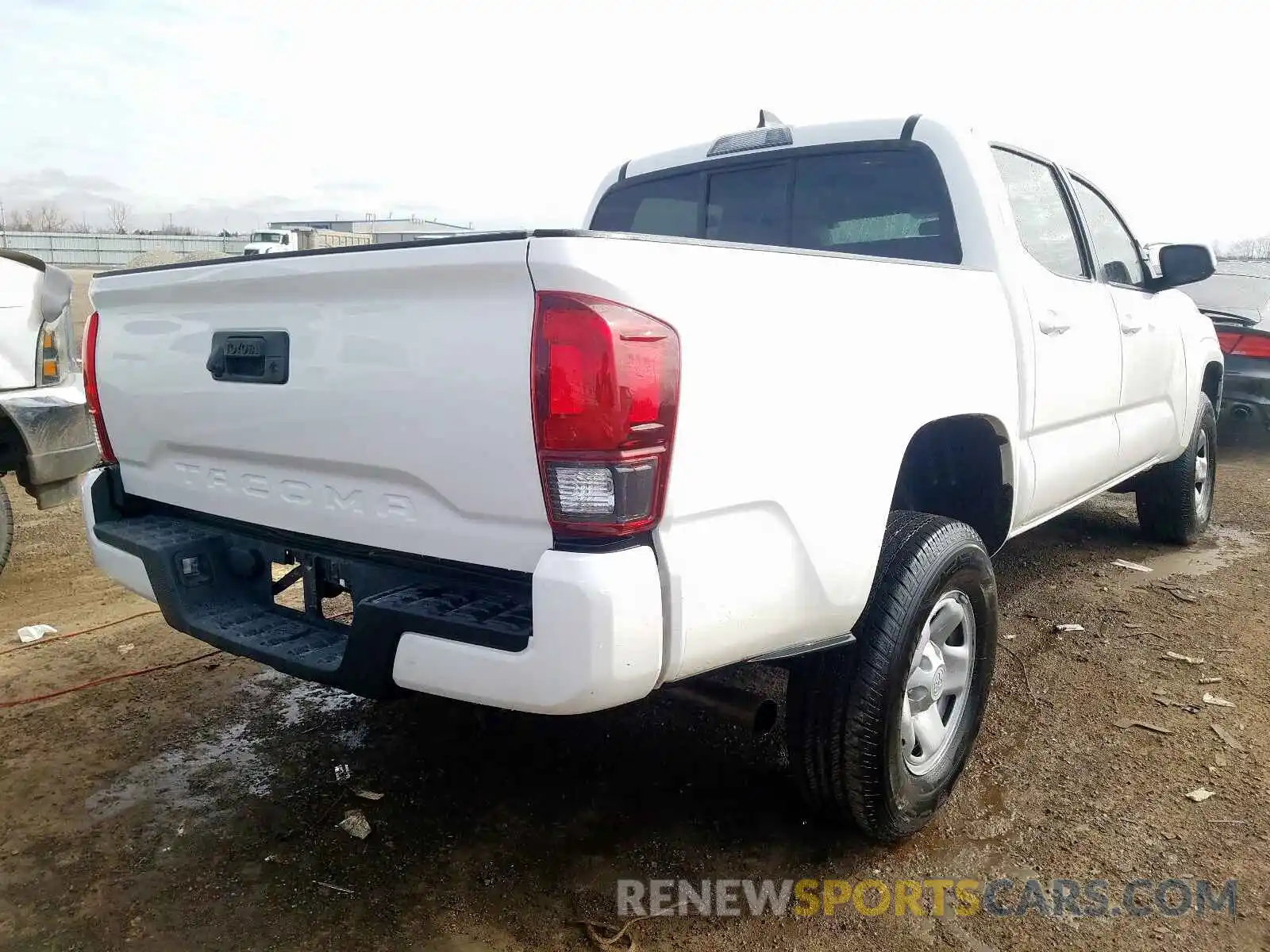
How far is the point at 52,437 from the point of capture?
14.8 feet

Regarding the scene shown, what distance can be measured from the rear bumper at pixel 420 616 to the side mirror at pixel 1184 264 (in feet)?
11.7

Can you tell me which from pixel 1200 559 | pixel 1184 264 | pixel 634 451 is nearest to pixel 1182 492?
pixel 1200 559

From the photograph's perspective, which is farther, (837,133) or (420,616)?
(837,133)

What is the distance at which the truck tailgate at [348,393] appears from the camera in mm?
1889

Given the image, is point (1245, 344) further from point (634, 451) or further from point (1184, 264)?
point (634, 451)

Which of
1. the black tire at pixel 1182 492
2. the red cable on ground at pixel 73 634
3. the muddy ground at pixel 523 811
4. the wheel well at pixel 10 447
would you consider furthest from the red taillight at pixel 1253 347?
the wheel well at pixel 10 447

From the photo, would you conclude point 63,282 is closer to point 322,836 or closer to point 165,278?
point 165,278

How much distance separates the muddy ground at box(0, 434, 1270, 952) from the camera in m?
2.26

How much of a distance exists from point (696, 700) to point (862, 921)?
65 centimetres

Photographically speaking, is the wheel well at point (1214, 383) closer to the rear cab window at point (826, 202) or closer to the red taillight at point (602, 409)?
the rear cab window at point (826, 202)

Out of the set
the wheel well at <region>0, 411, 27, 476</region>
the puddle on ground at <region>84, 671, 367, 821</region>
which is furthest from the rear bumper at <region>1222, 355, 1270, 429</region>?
the wheel well at <region>0, 411, 27, 476</region>

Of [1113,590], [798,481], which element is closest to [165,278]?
[798,481]

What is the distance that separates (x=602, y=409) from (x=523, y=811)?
1.49 m

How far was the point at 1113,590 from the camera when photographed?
480cm
